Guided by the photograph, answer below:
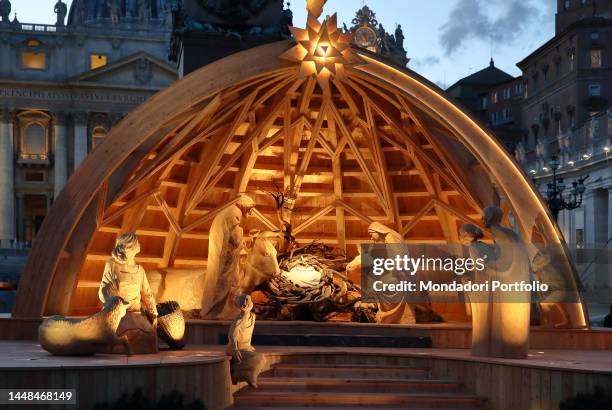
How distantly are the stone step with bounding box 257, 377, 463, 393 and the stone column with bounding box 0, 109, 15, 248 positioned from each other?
6916 cm

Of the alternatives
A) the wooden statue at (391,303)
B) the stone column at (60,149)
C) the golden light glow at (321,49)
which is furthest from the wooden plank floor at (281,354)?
the stone column at (60,149)

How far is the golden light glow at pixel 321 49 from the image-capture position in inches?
685

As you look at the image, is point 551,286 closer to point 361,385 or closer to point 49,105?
point 361,385

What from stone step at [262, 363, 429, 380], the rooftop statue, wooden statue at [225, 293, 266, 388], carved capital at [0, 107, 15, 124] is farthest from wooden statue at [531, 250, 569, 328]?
carved capital at [0, 107, 15, 124]

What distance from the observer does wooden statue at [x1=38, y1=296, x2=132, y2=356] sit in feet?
46.8

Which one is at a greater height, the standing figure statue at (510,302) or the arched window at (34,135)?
the arched window at (34,135)

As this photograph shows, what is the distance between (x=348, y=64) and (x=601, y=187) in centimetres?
3697

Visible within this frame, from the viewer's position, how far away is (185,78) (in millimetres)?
18016

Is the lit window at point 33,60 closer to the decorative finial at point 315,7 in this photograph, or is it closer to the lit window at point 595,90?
the lit window at point 595,90

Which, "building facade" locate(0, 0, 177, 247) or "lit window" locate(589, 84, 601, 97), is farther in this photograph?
"building facade" locate(0, 0, 177, 247)

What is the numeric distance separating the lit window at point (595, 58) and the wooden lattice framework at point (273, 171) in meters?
48.1

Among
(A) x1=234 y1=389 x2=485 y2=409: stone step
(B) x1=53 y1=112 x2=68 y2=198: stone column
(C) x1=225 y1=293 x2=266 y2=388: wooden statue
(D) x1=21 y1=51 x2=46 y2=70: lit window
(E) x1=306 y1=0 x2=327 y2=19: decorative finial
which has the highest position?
(D) x1=21 y1=51 x2=46 y2=70: lit window

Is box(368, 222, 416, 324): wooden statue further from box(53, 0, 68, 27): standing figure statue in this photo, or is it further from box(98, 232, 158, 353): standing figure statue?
box(53, 0, 68, 27): standing figure statue

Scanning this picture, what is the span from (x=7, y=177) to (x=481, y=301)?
71.6m
